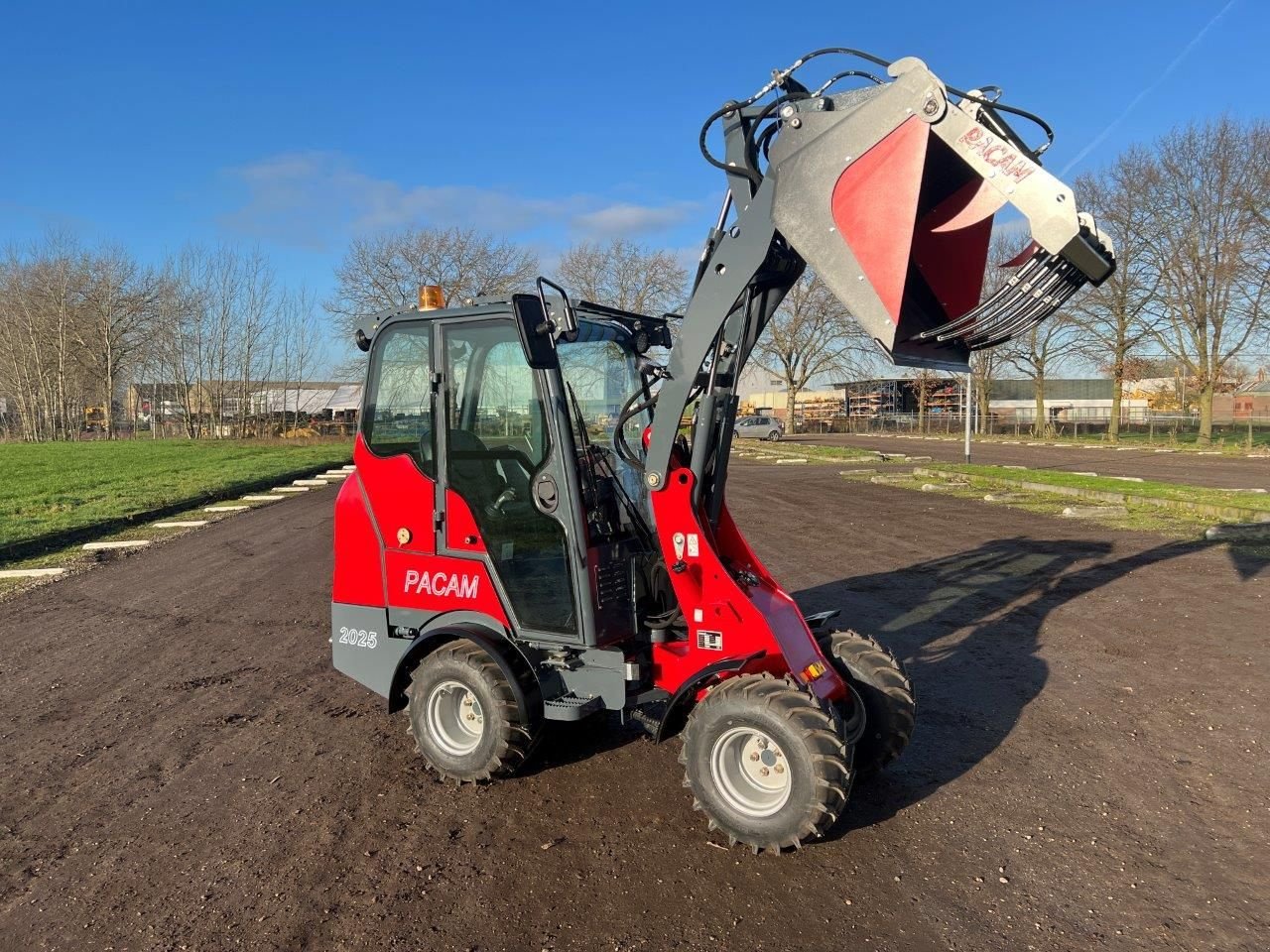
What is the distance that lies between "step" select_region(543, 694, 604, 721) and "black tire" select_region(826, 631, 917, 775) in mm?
1338

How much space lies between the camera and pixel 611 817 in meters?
4.23

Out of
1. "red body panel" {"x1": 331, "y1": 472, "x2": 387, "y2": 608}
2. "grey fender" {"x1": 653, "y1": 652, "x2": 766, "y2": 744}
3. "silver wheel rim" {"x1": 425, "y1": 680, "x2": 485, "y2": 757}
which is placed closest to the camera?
"grey fender" {"x1": 653, "y1": 652, "x2": 766, "y2": 744}

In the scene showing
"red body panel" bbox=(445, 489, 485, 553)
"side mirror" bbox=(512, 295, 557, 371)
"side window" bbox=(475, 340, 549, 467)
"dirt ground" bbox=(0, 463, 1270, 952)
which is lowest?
"dirt ground" bbox=(0, 463, 1270, 952)

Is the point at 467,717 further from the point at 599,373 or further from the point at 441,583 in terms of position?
the point at 599,373

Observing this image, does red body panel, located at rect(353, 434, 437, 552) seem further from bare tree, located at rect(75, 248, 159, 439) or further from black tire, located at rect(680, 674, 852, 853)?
bare tree, located at rect(75, 248, 159, 439)

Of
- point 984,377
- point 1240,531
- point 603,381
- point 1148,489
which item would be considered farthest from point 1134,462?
point 603,381

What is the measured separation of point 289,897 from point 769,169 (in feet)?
12.7

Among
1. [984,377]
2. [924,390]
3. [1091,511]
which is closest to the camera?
[1091,511]

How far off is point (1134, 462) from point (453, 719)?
27.7m

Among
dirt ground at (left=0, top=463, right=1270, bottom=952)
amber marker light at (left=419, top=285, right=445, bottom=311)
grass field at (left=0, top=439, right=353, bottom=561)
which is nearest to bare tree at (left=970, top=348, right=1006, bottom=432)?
grass field at (left=0, top=439, right=353, bottom=561)

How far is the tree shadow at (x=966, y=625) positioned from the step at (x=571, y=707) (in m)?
1.34

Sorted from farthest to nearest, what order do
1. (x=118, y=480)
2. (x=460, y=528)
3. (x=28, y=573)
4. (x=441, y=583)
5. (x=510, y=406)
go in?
(x=118, y=480), (x=28, y=573), (x=441, y=583), (x=460, y=528), (x=510, y=406)

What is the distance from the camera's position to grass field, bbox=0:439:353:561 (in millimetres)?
14147

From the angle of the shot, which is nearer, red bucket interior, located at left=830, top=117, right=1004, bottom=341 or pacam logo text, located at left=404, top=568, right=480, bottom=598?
red bucket interior, located at left=830, top=117, right=1004, bottom=341
